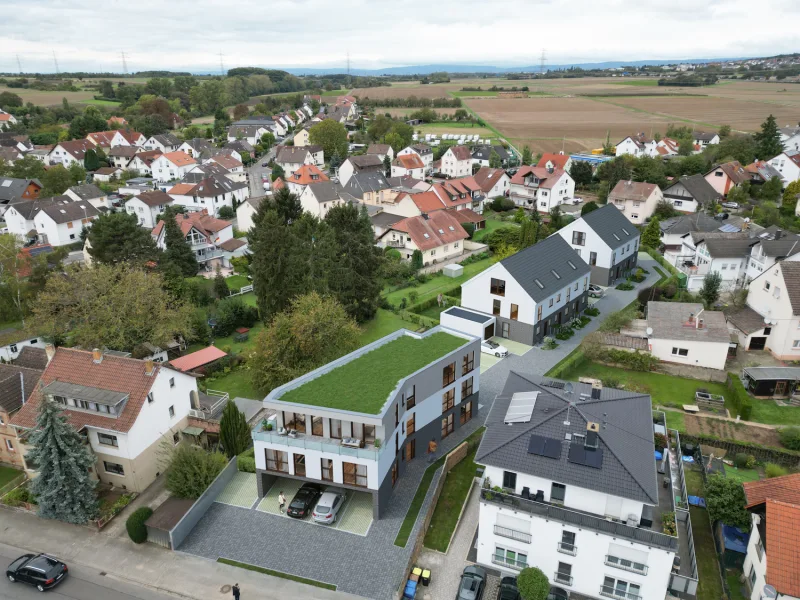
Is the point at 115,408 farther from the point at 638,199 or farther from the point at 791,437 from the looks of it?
the point at 638,199


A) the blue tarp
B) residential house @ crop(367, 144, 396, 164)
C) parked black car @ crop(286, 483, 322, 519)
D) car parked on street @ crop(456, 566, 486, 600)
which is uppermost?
residential house @ crop(367, 144, 396, 164)

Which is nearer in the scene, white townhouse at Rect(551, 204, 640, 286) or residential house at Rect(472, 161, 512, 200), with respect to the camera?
white townhouse at Rect(551, 204, 640, 286)

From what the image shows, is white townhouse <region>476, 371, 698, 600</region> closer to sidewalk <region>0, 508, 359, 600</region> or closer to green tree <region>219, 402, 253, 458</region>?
sidewalk <region>0, 508, 359, 600</region>

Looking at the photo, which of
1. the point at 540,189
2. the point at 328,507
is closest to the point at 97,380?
the point at 328,507

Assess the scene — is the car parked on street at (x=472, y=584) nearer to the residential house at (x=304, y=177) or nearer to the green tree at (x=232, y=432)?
the green tree at (x=232, y=432)

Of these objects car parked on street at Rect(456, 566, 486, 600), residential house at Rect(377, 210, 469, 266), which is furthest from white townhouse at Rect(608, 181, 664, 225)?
car parked on street at Rect(456, 566, 486, 600)

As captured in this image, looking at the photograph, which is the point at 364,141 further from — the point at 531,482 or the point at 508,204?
the point at 531,482
